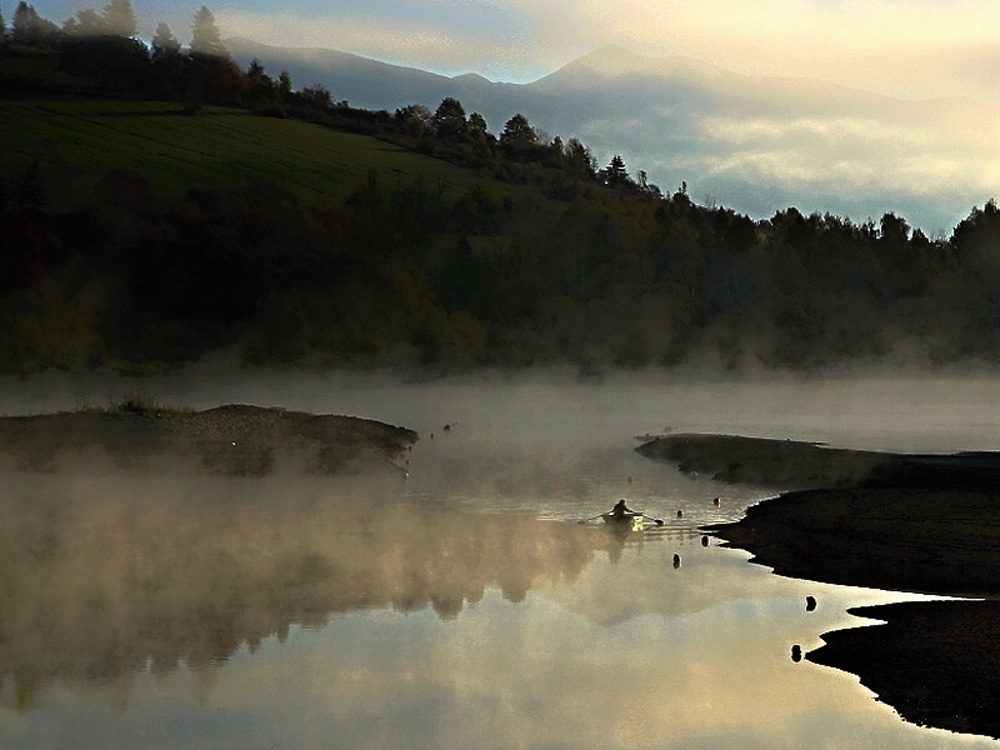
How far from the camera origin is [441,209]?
186 meters

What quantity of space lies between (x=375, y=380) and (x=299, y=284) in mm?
18895

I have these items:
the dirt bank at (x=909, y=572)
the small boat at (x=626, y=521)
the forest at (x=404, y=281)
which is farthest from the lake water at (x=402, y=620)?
the forest at (x=404, y=281)

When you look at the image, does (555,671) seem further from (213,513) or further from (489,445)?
(489,445)

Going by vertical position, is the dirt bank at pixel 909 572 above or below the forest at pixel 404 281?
below

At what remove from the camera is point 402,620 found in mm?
32812

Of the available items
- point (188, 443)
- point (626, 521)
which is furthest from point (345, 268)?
point (626, 521)

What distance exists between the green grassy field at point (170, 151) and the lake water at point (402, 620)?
101956 millimetres

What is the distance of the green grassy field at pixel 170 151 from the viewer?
512 ft

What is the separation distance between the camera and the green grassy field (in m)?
156

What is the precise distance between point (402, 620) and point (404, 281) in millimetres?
133408

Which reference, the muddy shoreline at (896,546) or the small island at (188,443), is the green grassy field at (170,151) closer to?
the small island at (188,443)

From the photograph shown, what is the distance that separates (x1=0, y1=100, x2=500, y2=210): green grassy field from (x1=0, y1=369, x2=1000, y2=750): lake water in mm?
101956

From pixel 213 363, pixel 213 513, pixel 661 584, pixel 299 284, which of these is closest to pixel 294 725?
pixel 661 584

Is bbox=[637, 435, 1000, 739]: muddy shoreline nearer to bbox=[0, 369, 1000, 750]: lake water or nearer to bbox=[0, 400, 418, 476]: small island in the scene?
bbox=[0, 369, 1000, 750]: lake water
